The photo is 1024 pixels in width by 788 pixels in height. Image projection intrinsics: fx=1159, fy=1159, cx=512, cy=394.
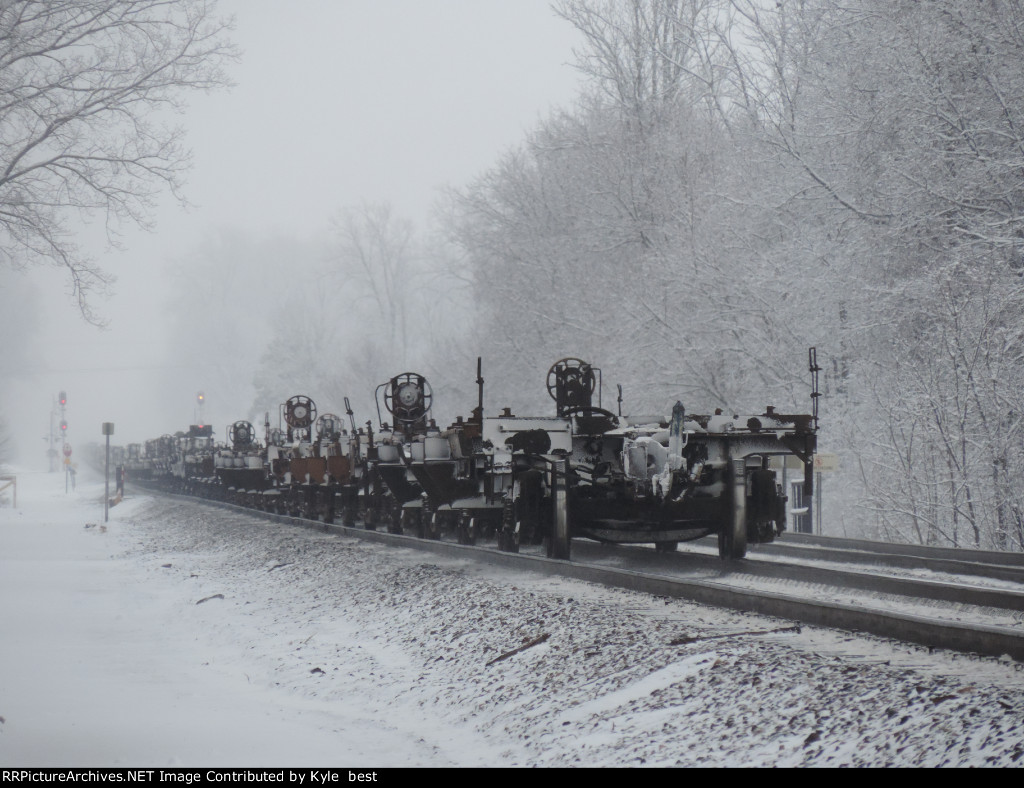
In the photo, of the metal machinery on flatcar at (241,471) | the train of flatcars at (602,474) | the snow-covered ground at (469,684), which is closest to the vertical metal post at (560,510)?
the train of flatcars at (602,474)

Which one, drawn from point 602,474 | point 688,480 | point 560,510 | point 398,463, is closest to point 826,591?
point 688,480

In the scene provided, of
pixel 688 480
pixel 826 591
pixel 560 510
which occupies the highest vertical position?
pixel 688 480

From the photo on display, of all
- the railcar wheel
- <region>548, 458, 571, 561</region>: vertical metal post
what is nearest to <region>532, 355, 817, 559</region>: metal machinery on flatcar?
<region>548, 458, 571, 561</region>: vertical metal post

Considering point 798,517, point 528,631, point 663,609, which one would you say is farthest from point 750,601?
point 798,517

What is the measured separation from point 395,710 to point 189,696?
1.57 m

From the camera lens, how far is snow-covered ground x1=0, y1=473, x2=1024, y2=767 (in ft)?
17.6

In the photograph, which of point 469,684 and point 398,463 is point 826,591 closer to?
point 469,684

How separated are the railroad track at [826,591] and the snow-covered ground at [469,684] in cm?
17

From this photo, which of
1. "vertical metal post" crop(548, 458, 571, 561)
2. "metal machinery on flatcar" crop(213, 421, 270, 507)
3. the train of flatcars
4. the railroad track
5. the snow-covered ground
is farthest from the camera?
"metal machinery on flatcar" crop(213, 421, 270, 507)

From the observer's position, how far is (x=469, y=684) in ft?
25.0

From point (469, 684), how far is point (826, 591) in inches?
159

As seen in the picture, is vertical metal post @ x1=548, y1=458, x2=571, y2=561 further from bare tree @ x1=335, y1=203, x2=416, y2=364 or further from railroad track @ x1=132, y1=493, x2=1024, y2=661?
bare tree @ x1=335, y1=203, x2=416, y2=364

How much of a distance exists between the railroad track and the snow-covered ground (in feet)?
0.56
